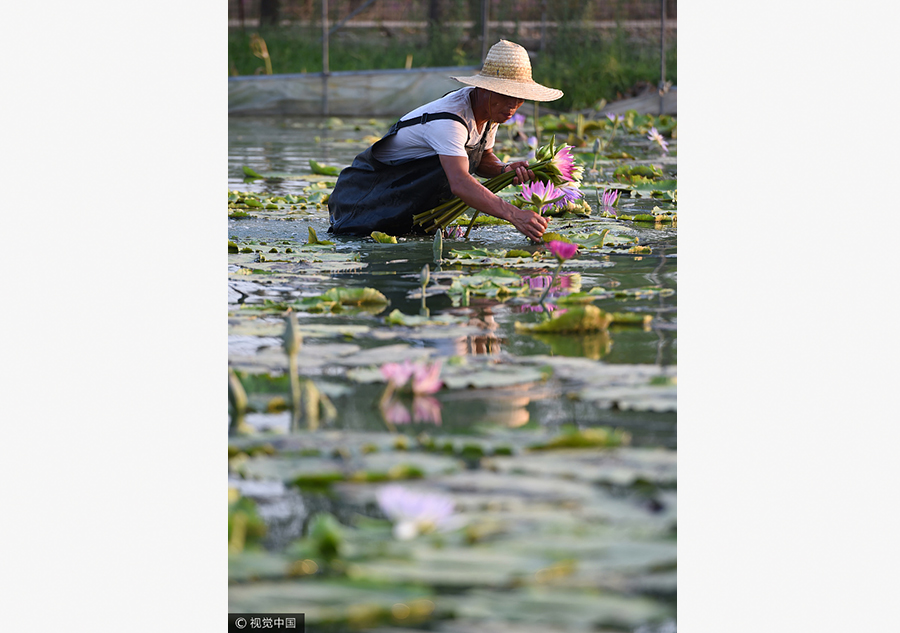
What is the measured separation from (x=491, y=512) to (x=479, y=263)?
1.86 m

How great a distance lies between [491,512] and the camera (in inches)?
56.3

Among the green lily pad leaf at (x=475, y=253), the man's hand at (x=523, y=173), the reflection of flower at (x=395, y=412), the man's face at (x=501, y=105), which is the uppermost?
the man's face at (x=501, y=105)

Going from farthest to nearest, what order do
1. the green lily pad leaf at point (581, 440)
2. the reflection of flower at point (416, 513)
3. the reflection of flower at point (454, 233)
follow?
the reflection of flower at point (454, 233) → the green lily pad leaf at point (581, 440) → the reflection of flower at point (416, 513)

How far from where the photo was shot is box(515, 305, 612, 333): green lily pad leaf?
2363mm

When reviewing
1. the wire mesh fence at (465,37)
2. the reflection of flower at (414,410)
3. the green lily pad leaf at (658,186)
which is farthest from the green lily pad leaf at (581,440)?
the wire mesh fence at (465,37)

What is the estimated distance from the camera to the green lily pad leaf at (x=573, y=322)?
236 centimetres

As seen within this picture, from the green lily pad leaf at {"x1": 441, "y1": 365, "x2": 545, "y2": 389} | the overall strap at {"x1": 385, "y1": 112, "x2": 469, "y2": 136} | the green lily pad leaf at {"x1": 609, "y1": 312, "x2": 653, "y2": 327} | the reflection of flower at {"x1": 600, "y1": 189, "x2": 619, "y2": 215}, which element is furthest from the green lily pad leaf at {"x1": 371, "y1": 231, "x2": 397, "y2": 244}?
the green lily pad leaf at {"x1": 441, "y1": 365, "x2": 545, "y2": 389}

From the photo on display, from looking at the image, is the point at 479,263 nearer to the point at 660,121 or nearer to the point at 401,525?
the point at 401,525

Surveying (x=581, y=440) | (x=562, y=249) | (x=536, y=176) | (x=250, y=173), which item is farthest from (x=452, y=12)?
(x=581, y=440)

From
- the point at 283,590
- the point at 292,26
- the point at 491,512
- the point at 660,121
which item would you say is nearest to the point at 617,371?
the point at 491,512

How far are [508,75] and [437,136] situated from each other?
34 centimetres

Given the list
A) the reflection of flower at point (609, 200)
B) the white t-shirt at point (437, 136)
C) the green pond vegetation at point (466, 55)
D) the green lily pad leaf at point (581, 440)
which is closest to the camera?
the green lily pad leaf at point (581, 440)

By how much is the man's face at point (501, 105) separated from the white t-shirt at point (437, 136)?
10 centimetres

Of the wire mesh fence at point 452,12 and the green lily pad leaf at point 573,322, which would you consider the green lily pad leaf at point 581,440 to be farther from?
the wire mesh fence at point 452,12
